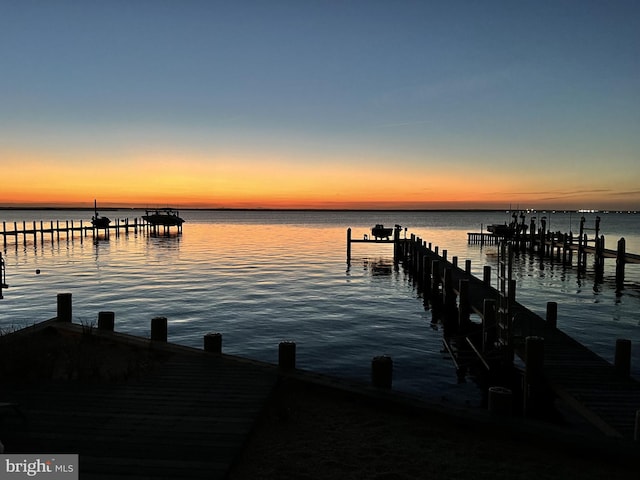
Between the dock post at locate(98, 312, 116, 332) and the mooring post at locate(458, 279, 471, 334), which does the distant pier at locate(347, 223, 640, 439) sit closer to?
the mooring post at locate(458, 279, 471, 334)

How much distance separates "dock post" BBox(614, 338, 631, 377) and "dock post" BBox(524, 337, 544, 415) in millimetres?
1936

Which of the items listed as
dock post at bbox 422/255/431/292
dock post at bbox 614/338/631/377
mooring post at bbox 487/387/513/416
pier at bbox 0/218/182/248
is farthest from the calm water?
pier at bbox 0/218/182/248

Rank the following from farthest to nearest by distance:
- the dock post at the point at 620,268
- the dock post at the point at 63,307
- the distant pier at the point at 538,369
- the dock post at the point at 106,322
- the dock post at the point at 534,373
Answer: the dock post at the point at 620,268, the dock post at the point at 63,307, the dock post at the point at 106,322, the dock post at the point at 534,373, the distant pier at the point at 538,369

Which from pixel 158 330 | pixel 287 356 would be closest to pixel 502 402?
pixel 287 356

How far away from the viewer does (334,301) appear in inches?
1080

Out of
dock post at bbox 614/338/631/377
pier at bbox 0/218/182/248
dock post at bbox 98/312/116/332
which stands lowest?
pier at bbox 0/218/182/248

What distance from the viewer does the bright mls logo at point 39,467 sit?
5.57 metres

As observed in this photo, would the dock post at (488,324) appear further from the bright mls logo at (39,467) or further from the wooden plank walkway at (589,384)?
the bright mls logo at (39,467)

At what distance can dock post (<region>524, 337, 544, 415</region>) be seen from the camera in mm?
11430

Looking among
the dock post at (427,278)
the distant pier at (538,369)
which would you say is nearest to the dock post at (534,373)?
the distant pier at (538,369)

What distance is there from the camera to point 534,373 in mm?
11516

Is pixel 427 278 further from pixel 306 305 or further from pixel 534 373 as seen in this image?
pixel 534 373

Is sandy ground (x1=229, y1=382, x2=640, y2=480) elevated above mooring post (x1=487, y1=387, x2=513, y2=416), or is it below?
below

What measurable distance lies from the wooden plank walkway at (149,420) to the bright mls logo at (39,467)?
13 cm
